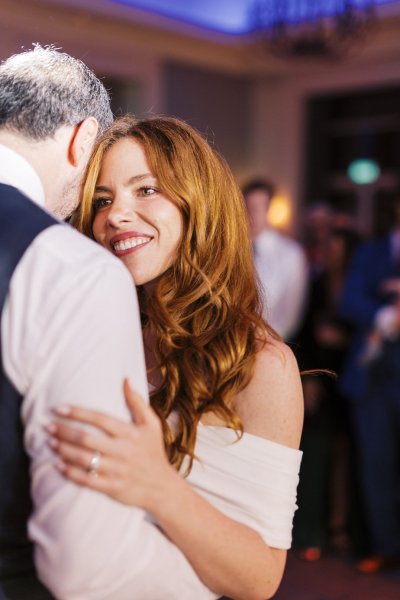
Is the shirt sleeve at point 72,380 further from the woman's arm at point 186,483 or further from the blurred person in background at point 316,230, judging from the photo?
the blurred person in background at point 316,230

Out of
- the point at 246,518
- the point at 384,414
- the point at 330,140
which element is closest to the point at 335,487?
the point at 384,414

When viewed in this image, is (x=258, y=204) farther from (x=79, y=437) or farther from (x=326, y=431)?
(x=79, y=437)

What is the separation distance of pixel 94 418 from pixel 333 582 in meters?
3.17

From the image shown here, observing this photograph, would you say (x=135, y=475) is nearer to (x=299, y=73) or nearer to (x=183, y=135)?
(x=183, y=135)

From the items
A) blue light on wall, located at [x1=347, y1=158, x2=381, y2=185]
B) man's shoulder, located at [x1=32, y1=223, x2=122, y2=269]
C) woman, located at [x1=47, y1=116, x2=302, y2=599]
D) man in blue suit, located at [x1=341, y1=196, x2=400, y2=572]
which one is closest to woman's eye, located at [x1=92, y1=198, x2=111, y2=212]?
woman, located at [x1=47, y1=116, x2=302, y2=599]

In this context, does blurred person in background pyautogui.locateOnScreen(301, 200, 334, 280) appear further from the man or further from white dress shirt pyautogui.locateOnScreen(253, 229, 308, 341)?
the man

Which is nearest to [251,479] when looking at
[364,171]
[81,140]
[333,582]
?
[81,140]

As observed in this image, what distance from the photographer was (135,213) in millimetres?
1468

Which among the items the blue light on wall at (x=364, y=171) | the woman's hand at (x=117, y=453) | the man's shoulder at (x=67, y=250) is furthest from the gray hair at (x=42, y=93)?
the blue light on wall at (x=364, y=171)

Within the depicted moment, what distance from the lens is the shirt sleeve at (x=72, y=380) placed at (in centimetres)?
91

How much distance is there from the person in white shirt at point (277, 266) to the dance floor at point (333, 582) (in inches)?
47.6

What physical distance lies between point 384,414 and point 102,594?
3.18 metres

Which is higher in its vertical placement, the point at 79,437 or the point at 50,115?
the point at 50,115

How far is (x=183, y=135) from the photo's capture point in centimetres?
152
